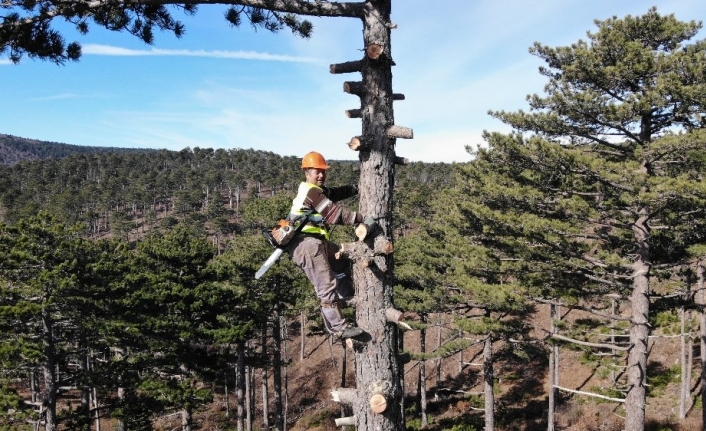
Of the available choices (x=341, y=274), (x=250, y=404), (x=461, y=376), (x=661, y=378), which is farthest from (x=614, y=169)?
(x=461, y=376)

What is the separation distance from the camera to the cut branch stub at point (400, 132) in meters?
4.14

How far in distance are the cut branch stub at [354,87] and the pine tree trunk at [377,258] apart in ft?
0.14

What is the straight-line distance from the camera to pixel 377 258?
4.14 m

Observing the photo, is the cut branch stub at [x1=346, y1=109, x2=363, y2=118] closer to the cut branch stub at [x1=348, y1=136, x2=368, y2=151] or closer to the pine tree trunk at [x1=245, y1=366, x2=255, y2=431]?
the cut branch stub at [x1=348, y1=136, x2=368, y2=151]

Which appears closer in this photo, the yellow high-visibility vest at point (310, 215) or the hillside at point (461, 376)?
the yellow high-visibility vest at point (310, 215)

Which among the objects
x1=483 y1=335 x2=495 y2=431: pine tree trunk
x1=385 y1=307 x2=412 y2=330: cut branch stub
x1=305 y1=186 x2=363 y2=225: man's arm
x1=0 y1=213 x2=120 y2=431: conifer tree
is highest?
x1=305 y1=186 x2=363 y2=225: man's arm

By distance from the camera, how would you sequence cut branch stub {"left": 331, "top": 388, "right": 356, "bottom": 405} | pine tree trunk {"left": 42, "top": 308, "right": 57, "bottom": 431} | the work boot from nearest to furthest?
1. cut branch stub {"left": 331, "top": 388, "right": 356, "bottom": 405}
2. the work boot
3. pine tree trunk {"left": 42, "top": 308, "right": 57, "bottom": 431}

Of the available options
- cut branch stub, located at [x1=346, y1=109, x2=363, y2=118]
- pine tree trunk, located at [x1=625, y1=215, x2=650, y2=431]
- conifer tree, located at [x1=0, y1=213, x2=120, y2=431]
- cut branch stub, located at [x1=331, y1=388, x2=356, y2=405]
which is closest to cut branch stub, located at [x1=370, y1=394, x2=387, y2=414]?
cut branch stub, located at [x1=331, y1=388, x2=356, y2=405]

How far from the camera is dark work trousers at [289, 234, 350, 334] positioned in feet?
15.1

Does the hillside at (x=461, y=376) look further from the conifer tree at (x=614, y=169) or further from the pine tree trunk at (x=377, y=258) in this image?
the pine tree trunk at (x=377, y=258)

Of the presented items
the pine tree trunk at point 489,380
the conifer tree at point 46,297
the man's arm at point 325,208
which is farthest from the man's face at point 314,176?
the pine tree trunk at point 489,380

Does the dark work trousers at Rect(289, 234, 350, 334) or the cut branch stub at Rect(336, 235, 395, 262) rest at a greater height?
the cut branch stub at Rect(336, 235, 395, 262)

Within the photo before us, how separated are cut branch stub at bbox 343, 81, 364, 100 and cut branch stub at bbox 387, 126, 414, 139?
1.51ft

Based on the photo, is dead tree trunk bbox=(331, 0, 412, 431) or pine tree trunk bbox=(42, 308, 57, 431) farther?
pine tree trunk bbox=(42, 308, 57, 431)
